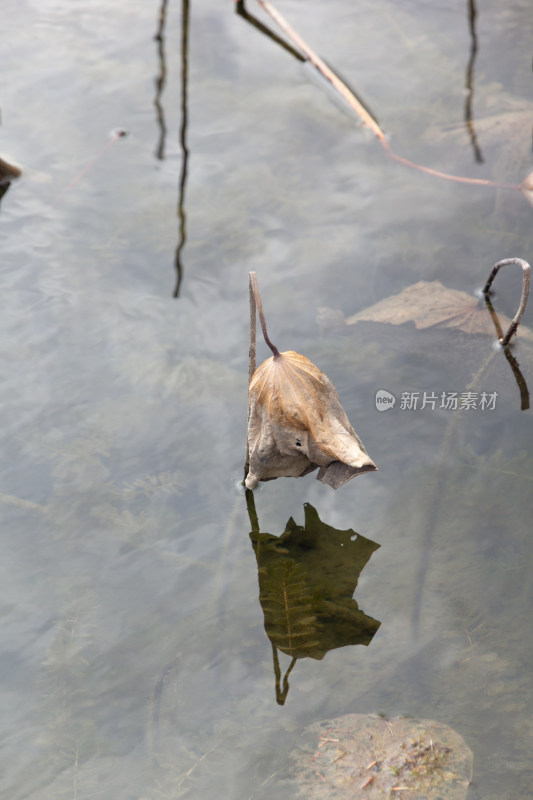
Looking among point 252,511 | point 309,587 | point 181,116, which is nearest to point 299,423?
point 252,511

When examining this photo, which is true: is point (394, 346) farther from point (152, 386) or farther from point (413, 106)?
point (413, 106)

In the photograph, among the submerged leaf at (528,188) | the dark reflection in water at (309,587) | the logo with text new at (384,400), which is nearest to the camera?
the dark reflection in water at (309,587)

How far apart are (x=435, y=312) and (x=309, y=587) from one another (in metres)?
1.24

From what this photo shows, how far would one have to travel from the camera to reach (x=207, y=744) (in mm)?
1898

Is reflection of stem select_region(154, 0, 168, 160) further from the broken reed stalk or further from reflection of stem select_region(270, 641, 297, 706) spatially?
reflection of stem select_region(270, 641, 297, 706)

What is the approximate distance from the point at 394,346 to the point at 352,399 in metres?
0.32

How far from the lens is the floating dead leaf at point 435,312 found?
282cm

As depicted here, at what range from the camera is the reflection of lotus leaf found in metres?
1.81

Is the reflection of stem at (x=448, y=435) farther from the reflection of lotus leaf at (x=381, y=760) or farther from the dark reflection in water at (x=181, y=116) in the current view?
the dark reflection in water at (x=181, y=116)

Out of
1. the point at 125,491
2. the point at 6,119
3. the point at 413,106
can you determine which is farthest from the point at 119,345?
the point at 413,106

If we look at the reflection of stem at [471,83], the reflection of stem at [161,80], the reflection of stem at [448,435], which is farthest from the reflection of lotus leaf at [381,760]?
the reflection of stem at [161,80]

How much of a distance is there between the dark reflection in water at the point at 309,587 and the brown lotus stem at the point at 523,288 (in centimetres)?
100

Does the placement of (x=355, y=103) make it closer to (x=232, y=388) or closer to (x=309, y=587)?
(x=232, y=388)

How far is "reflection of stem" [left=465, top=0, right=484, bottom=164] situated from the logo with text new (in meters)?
1.53
